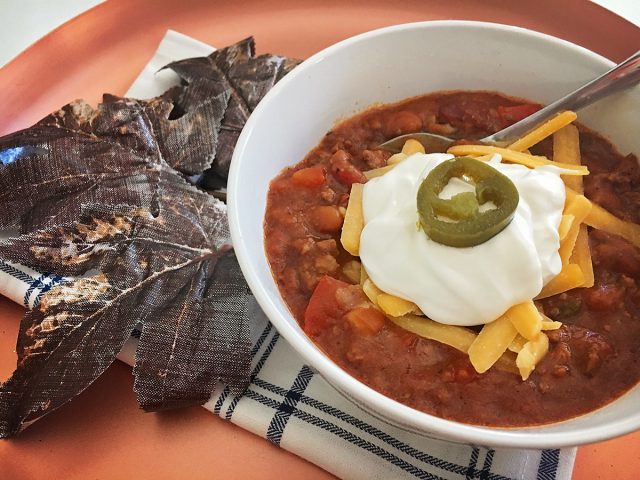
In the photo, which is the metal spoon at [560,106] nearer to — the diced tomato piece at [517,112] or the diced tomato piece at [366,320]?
the diced tomato piece at [517,112]

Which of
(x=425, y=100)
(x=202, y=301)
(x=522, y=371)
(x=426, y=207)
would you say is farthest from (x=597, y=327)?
(x=202, y=301)

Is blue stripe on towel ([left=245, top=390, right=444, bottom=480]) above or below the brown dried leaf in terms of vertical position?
below

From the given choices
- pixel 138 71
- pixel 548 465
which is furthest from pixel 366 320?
pixel 138 71

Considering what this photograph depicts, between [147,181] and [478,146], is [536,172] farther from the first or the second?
[147,181]

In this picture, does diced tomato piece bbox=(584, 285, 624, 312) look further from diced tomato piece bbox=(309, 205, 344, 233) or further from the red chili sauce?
diced tomato piece bbox=(309, 205, 344, 233)

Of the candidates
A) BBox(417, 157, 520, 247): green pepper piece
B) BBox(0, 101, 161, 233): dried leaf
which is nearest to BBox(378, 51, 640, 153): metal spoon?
BBox(417, 157, 520, 247): green pepper piece

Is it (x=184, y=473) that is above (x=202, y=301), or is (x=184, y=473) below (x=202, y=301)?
below

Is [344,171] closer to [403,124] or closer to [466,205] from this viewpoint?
[403,124]

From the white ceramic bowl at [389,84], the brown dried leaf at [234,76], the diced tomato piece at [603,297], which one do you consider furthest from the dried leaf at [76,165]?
the diced tomato piece at [603,297]
